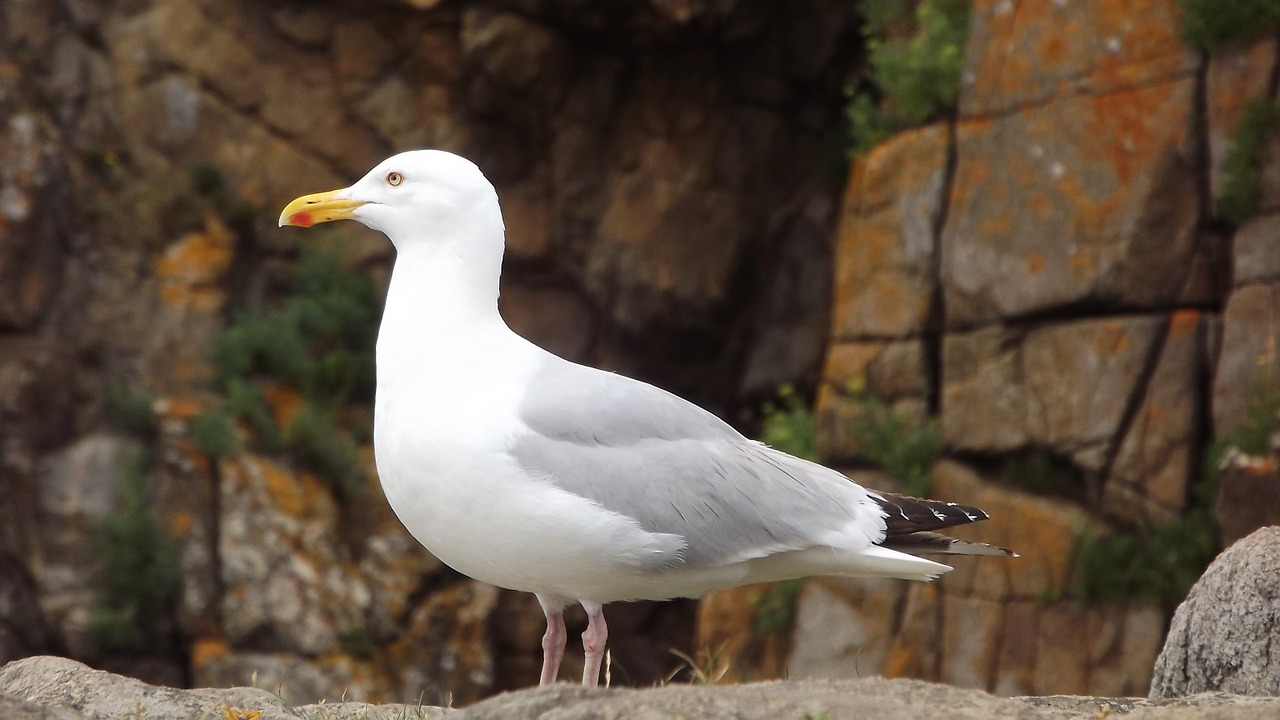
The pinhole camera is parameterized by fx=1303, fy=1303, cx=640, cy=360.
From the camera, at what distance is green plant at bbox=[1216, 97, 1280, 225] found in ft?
20.7

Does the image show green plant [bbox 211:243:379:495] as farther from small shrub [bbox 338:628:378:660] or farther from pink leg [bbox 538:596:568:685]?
pink leg [bbox 538:596:568:685]

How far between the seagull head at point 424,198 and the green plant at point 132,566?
508 centimetres

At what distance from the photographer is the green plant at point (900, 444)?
23.5 ft

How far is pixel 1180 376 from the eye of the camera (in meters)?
6.61

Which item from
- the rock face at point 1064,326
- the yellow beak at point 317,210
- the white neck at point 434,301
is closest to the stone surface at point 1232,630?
the white neck at point 434,301

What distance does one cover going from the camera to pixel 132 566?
8062mm

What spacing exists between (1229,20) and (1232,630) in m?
4.00

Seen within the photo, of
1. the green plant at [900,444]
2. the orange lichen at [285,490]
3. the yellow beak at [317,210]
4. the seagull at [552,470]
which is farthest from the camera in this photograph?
the orange lichen at [285,490]

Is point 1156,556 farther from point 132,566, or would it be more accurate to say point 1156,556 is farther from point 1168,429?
point 132,566

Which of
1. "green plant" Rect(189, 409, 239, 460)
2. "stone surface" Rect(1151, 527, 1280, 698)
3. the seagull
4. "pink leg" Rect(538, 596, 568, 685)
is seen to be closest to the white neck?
the seagull

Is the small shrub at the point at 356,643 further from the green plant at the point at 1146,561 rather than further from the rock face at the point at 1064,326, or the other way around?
the green plant at the point at 1146,561

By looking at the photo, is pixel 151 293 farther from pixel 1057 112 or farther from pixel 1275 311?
pixel 1275 311

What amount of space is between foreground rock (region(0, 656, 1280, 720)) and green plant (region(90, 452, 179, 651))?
4.75 metres

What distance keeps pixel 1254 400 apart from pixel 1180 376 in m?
0.44
